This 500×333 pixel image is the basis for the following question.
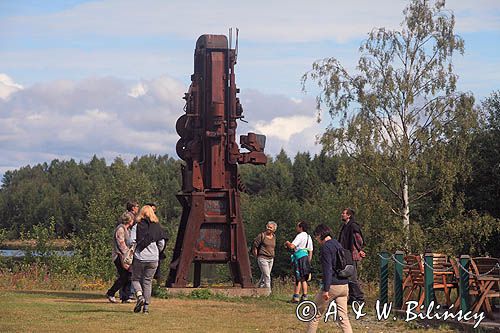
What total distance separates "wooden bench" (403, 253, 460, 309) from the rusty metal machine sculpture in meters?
4.14

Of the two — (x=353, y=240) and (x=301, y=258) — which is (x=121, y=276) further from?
(x=353, y=240)

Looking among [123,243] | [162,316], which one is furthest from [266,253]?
[162,316]

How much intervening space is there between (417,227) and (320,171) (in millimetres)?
68355

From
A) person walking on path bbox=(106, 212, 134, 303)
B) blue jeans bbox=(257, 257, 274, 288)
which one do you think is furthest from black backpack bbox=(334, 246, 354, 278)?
blue jeans bbox=(257, 257, 274, 288)

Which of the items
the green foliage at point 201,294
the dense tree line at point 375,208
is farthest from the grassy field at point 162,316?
the dense tree line at point 375,208

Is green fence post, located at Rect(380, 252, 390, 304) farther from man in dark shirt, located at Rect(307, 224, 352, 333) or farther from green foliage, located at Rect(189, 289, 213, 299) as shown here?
man in dark shirt, located at Rect(307, 224, 352, 333)

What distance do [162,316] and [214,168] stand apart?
5.59 metres

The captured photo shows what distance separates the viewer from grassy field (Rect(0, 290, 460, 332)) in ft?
45.5

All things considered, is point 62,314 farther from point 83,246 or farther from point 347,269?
point 83,246

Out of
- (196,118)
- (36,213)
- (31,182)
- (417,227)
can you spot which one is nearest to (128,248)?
(196,118)

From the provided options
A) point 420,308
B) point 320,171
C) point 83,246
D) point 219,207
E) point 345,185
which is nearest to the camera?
point 420,308

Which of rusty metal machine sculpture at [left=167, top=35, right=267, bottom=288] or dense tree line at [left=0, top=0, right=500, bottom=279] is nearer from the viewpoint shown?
rusty metal machine sculpture at [left=167, top=35, right=267, bottom=288]

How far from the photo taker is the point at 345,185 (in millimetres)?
37625

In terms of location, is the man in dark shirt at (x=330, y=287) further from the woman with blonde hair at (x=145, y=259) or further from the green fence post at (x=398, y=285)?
the green fence post at (x=398, y=285)
